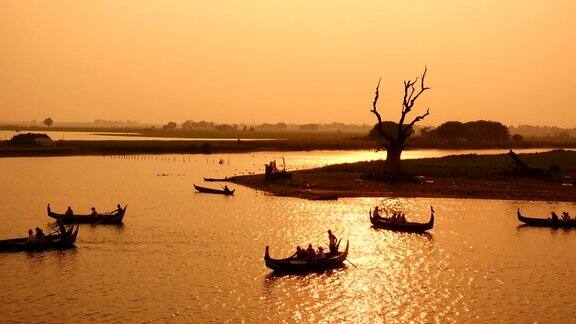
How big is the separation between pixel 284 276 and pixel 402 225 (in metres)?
15.2

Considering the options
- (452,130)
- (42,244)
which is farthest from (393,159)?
(452,130)

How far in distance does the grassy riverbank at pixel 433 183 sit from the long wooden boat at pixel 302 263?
26.6 metres

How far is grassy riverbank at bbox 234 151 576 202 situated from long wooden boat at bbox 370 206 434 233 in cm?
1522

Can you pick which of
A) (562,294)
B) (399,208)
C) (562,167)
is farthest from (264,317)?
(562,167)

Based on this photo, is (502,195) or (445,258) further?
(502,195)

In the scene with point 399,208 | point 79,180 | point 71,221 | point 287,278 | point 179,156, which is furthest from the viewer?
point 179,156

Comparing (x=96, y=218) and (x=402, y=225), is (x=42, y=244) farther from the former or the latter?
(x=402, y=225)

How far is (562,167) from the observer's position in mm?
81688

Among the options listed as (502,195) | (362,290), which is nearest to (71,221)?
(362,290)

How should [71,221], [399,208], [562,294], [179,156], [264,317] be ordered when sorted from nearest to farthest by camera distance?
1. [264,317]
2. [562,294]
3. [71,221]
4. [399,208]
5. [179,156]

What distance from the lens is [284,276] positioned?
108 feet

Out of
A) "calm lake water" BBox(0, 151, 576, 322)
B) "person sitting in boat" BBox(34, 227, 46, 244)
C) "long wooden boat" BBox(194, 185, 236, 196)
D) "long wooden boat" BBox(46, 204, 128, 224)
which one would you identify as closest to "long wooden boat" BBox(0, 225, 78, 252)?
"person sitting in boat" BBox(34, 227, 46, 244)

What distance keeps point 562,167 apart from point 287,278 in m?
58.7

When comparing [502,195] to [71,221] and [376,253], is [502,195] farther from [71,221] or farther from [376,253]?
[71,221]
